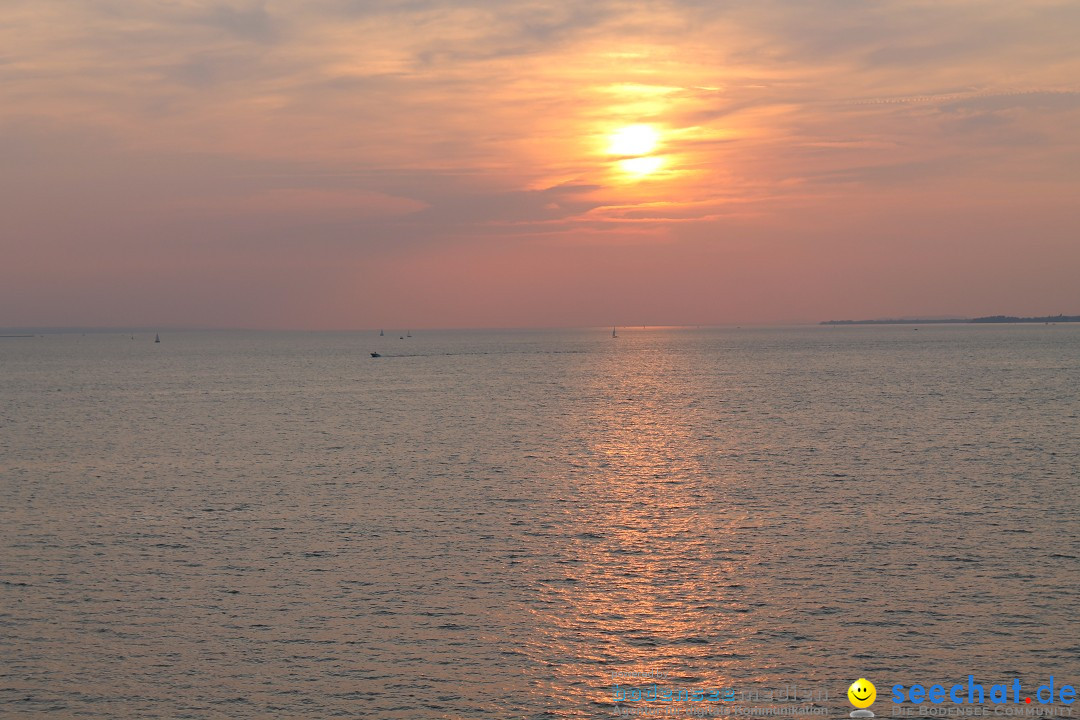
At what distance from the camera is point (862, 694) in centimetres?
2173

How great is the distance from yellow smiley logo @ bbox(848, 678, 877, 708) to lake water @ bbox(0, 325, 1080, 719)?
390 mm

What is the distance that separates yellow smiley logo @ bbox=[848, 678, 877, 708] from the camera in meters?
21.6

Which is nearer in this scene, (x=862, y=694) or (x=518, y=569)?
(x=862, y=694)

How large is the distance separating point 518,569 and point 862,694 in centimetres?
1423

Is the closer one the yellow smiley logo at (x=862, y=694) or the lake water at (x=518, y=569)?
the yellow smiley logo at (x=862, y=694)

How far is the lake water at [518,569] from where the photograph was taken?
926 inches

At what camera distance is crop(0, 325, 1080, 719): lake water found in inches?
926

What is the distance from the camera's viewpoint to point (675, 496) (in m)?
49.3

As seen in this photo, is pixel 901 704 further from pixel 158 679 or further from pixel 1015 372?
pixel 1015 372

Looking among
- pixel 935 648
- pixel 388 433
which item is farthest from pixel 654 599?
pixel 388 433

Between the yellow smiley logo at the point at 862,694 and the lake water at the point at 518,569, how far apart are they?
0.39 m

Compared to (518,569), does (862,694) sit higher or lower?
lower

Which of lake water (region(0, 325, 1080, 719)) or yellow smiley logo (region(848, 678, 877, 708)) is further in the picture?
lake water (region(0, 325, 1080, 719))

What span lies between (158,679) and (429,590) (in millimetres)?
9356
